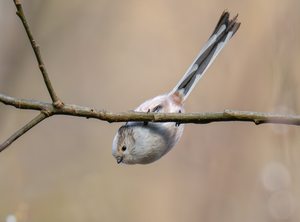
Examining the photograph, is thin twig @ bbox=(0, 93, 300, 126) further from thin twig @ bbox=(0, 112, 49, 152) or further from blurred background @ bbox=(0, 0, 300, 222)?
blurred background @ bbox=(0, 0, 300, 222)

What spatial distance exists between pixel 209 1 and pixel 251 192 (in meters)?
1.40

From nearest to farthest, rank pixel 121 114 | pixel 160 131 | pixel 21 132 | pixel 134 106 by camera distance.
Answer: pixel 21 132, pixel 121 114, pixel 160 131, pixel 134 106

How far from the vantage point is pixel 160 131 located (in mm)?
1853

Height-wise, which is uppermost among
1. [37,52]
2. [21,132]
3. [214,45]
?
[214,45]

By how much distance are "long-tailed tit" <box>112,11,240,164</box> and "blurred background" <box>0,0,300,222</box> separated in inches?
33.1

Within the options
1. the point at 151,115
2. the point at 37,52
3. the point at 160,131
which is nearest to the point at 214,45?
the point at 160,131

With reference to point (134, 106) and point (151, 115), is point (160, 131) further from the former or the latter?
point (134, 106)

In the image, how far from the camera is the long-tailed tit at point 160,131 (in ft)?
6.05

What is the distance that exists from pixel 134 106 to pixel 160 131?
1925mm

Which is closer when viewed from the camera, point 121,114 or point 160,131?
point 121,114

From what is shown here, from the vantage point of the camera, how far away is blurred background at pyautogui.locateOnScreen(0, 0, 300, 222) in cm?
306

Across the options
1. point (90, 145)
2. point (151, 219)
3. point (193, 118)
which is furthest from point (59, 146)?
point (193, 118)

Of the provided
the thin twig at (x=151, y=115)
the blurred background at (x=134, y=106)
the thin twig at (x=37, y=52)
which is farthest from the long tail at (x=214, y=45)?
the blurred background at (x=134, y=106)

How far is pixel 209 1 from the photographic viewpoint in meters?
3.89
